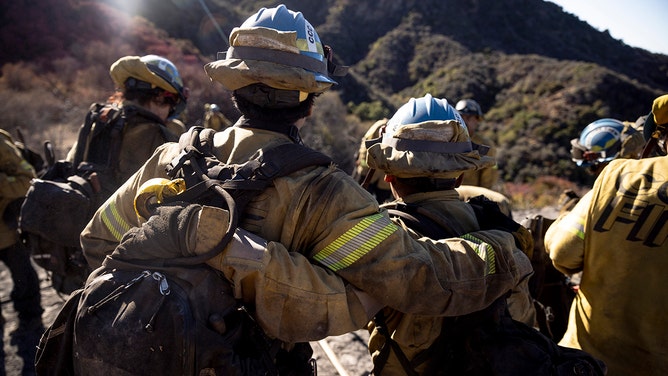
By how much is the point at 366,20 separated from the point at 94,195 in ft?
156

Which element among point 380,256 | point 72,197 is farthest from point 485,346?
point 72,197

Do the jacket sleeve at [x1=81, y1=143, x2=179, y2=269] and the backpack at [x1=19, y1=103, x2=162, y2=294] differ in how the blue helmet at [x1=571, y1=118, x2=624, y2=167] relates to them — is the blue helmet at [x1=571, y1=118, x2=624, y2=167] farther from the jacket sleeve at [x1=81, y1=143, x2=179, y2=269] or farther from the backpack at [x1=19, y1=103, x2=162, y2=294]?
the backpack at [x1=19, y1=103, x2=162, y2=294]

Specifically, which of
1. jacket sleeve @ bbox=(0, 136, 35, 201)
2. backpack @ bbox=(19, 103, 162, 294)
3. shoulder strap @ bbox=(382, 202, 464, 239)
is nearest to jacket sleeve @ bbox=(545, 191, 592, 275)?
shoulder strap @ bbox=(382, 202, 464, 239)

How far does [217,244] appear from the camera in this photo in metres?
1.30

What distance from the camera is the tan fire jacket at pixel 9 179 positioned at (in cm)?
421

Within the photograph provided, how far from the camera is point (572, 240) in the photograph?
2193mm

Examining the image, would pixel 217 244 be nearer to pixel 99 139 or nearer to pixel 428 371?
pixel 428 371

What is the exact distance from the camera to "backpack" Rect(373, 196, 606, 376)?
5.47 ft

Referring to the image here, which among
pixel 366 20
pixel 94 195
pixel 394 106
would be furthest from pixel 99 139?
pixel 366 20

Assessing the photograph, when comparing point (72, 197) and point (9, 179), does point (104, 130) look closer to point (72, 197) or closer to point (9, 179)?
point (72, 197)

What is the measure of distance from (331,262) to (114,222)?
89 cm

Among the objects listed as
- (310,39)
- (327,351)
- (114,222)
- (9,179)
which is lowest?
(327,351)

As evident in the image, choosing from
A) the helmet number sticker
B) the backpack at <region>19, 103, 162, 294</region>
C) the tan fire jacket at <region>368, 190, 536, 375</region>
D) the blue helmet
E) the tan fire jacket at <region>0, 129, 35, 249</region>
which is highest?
the helmet number sticker

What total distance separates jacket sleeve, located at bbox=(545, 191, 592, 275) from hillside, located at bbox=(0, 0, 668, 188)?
40.0ft
